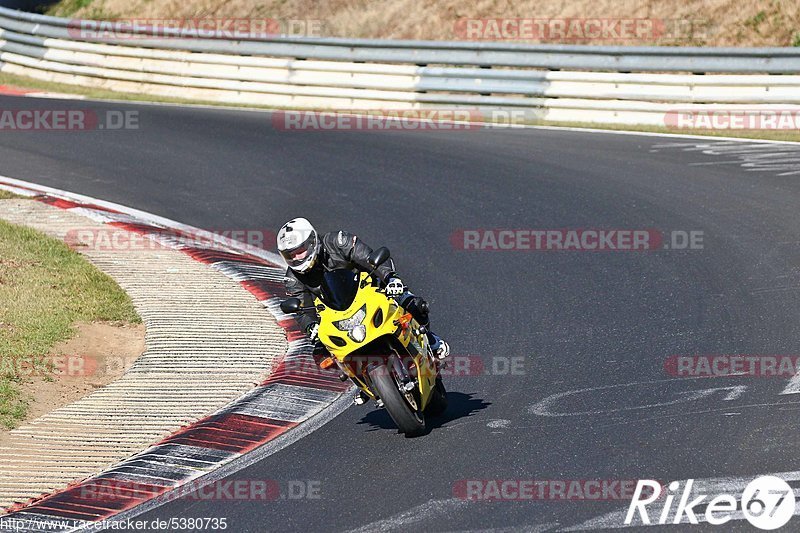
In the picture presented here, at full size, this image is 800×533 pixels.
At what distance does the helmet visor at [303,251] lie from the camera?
7.56 meters

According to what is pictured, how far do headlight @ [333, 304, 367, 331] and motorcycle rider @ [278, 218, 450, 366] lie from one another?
8.9 inches

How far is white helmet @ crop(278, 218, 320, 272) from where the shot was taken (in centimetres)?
753

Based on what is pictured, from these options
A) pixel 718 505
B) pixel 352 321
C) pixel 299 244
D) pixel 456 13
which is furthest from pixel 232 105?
pixel 718 505

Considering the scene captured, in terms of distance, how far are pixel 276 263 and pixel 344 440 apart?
491 centimetres

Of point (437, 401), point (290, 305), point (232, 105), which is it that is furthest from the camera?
point (232, 105)

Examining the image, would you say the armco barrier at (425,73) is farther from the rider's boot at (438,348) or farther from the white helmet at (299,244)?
the white helmet at (299,244)

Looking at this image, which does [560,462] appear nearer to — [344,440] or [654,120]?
[344,440]

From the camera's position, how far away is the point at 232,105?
21516 millimetres

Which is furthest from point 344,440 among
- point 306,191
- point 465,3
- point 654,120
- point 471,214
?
point 465,3

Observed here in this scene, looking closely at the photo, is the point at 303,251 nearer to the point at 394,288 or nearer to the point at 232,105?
the point at 394,288

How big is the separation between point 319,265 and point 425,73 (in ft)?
42.8

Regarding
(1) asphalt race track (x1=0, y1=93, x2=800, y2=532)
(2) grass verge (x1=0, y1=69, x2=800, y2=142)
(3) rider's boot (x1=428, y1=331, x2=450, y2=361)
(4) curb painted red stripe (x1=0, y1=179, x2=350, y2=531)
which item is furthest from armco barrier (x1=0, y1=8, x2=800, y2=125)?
(3) rider's boot (x1=428, y1=331, x2=450, y2=361)

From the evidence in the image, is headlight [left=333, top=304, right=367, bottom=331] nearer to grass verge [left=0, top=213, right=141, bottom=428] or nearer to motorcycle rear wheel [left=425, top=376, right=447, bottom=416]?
motorcycle rear wheel [left=425, top=376, right=447, bottom=416]

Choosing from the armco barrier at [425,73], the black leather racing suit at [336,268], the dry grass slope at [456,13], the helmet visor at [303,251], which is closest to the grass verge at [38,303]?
the black leather racing suit at [336,268]
